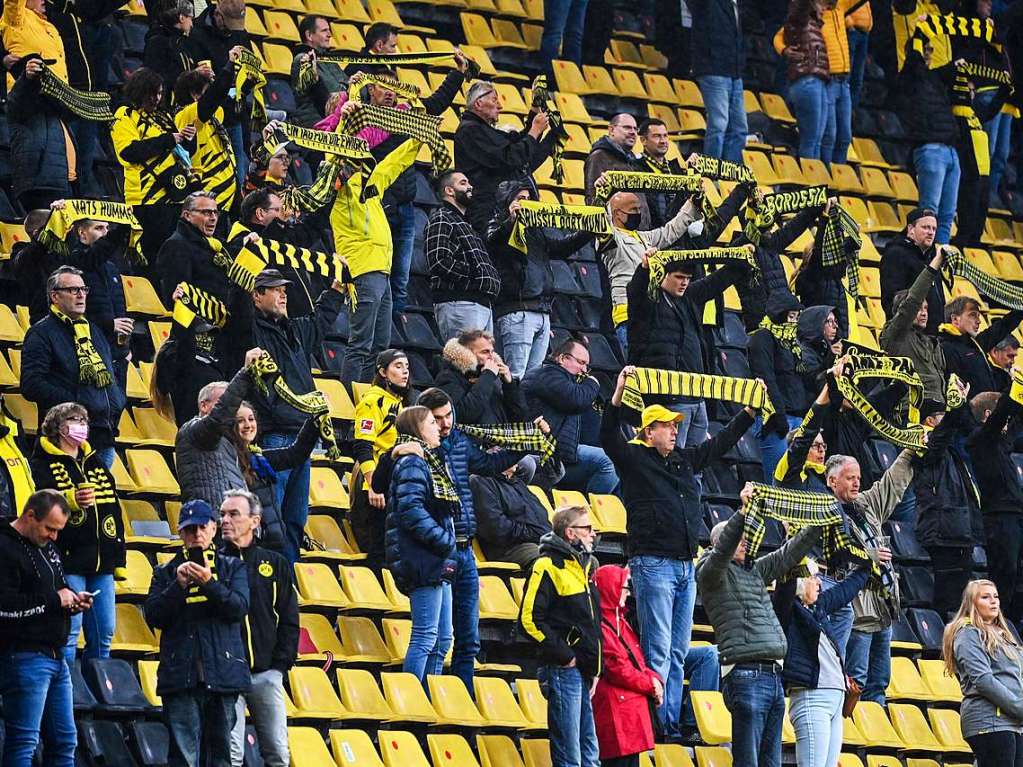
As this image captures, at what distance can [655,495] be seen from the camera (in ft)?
36.6

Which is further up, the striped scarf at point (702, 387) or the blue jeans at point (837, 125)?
the blue jeans at point (837, 125)

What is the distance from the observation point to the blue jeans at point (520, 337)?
42.3ft

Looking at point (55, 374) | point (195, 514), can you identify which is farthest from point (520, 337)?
point (195, 514)

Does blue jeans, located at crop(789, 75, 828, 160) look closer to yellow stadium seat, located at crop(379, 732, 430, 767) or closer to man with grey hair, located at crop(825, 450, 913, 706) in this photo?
man with grey hair, located at crop(825, 450, 913, 706)

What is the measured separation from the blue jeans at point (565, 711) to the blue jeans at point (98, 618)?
1856 mm

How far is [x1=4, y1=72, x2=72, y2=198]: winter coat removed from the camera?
12.2 meters

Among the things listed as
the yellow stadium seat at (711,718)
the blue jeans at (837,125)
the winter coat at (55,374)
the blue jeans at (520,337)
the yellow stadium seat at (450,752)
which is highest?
the blue jeans at (837,125)

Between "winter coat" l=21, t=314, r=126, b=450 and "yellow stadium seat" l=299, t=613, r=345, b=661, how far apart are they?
4.21 ft

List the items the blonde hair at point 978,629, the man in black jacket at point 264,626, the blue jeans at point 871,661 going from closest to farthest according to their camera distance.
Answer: the man in black jacket at point 264,626, the blonde hair at point 978,629, the blue jeans at point 871,661

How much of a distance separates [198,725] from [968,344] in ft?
22.7

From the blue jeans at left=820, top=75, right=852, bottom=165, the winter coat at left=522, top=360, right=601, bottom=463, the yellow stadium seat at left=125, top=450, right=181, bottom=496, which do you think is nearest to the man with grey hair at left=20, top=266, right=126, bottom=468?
the yellow stadium seat at left=125, top=450, right=181, bottom=496

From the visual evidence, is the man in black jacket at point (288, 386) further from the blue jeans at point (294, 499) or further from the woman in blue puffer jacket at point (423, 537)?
the woman in blue puffer jacket at point (423, 537)

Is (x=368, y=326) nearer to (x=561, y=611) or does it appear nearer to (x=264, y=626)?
(x=561, y=611)

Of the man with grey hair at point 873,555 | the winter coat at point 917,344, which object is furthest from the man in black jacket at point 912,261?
the man with grey hair at point 873,555
